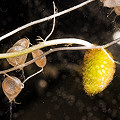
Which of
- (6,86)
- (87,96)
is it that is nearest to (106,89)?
(87,96)

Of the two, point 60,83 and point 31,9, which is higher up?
point 31,9

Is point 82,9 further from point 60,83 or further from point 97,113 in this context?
point 97,113

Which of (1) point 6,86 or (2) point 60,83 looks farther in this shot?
(2) point 60,83
